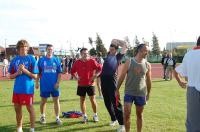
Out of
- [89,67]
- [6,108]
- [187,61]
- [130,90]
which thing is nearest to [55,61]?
[89,67]

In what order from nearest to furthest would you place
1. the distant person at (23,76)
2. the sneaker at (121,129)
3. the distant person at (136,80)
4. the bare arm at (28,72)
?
the distant person at (136,80) < the bare arm at (28,72) < the distant person at (23,76) < the sneaker at (121,129)

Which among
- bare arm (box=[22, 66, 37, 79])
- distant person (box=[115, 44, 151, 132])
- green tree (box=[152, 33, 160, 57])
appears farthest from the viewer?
green tree (box=[152, 33, 160, 57])

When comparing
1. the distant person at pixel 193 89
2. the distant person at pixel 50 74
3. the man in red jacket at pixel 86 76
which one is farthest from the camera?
the man in red jacket at pixel 86 76

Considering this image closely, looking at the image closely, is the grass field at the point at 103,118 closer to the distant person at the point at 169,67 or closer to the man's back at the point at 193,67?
the man's back at the point at 193,67

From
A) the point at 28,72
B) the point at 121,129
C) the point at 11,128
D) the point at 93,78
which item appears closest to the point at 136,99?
the point at 121,129

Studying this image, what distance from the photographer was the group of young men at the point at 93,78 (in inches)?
311

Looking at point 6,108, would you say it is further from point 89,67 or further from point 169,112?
point 169,112

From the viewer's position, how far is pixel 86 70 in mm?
10461

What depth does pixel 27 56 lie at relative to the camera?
8398 mm

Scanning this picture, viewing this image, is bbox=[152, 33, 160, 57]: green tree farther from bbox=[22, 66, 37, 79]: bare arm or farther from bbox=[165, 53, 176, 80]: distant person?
bbox=[22, 66, 37, 79]: bare arm

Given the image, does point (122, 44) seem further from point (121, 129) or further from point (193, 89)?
point (193, 89)

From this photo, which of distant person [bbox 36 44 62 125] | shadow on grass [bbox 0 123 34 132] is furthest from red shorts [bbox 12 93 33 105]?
distant person [bbox 36 44 62 125]

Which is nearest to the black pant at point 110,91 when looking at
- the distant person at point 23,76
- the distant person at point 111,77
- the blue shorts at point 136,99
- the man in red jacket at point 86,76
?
the distant person at point 111,77

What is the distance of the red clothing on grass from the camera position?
10.4 m
